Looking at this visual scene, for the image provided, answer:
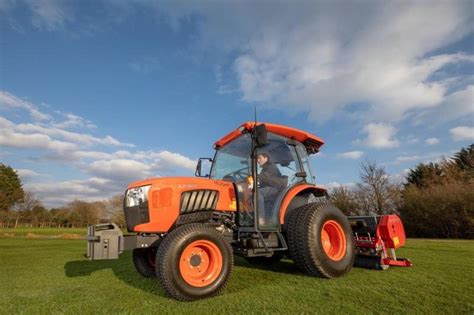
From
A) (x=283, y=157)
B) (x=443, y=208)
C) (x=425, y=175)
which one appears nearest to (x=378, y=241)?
(x=283, y=157)

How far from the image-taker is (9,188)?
57.3m

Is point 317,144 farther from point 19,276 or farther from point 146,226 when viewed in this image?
point 19,276

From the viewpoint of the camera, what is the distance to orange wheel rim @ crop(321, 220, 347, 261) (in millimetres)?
4777

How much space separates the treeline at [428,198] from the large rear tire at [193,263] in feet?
66.4

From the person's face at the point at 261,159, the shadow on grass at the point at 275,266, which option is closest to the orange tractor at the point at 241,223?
the person's face at the point at 261,159

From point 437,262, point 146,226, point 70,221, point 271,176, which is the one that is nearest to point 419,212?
point 437,262

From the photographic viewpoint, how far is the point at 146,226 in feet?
12.9

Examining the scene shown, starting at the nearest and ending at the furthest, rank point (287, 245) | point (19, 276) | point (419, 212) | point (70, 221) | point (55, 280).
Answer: point (287, 245) → point (55, 280) → point (19, 276) → point (419, 212) → point (70, 221)

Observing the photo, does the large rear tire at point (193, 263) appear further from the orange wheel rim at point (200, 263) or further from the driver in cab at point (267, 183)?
the driver in cab at point (267, 183)

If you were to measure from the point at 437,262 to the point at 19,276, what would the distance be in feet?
23.7

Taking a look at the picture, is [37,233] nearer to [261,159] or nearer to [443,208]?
[261,159]

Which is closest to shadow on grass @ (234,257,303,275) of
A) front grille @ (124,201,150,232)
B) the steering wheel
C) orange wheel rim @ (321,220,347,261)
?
orange wheel rim @ (321,220,347,261)

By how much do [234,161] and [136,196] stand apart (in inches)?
69.3

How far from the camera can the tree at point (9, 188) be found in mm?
53938
